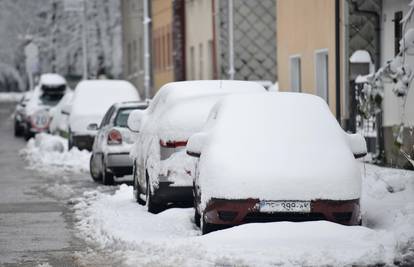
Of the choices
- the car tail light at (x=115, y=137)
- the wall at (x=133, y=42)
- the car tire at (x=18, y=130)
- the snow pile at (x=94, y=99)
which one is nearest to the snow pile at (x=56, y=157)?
the snow pile at (x=94, y=99)

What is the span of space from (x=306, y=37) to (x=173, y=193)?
14960 millimetres

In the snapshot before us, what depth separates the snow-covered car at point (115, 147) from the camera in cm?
2242

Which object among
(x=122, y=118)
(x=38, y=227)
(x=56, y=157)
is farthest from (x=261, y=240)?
(x=56, y=157)

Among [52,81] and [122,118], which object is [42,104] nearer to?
[52,81]

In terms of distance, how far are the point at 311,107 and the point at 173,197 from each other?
2.42 meters

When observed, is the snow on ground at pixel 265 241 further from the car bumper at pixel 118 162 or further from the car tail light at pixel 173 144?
the car bumper at pixel 118 162

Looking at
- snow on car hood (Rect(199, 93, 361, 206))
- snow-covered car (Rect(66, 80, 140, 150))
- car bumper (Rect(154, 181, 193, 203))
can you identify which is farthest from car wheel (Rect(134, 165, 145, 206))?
snow-covered car (Rect(66, 80, 140, 150))

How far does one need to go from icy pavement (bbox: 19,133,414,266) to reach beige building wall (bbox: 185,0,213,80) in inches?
Answer: 1171

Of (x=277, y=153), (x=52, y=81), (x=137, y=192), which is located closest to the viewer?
(x=277, y=153)

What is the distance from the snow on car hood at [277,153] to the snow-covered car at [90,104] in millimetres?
16400

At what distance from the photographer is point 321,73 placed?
1153 inches

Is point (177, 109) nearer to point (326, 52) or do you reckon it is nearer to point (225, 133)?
point (225, 133)

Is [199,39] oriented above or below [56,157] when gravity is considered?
above

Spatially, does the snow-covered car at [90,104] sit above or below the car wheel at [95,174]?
above
